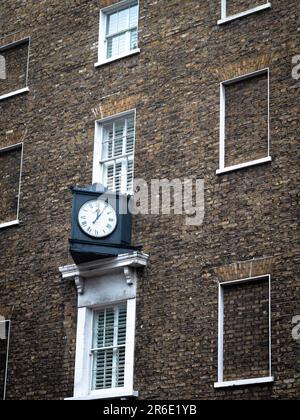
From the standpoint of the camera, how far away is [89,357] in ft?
82.1

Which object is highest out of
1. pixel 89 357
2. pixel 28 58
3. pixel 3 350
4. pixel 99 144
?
pixel 28 58

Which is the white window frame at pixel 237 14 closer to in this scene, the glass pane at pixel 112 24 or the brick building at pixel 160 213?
the brick building at pixel 160 213

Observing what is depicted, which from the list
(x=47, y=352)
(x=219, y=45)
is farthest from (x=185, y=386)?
(x=219, y=45)

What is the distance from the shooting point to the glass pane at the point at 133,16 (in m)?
27.2

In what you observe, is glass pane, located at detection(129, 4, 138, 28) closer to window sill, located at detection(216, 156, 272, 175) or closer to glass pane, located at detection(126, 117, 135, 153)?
glass pane, located at detection(126, 117, 135, 153)

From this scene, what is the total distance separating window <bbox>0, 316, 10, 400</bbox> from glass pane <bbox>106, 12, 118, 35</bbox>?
6982 mm

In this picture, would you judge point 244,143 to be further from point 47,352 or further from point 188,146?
point 47,352

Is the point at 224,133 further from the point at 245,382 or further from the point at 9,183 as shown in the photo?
the point at 9,183

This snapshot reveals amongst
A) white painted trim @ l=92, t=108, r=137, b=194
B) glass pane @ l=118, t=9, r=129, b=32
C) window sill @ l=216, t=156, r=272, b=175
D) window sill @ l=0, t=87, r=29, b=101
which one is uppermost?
glass pane @ l=118, t=9, r=129, b=32

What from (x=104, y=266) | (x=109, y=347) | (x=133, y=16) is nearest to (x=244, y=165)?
(x=104, y=266)

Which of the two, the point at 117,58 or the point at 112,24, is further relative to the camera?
the point at 112,24

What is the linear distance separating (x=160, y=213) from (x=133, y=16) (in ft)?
17.0

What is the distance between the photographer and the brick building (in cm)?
2297

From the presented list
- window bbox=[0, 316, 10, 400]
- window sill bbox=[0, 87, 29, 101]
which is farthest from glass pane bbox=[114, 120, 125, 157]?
window bbox=[0, 316, 10, 400]
